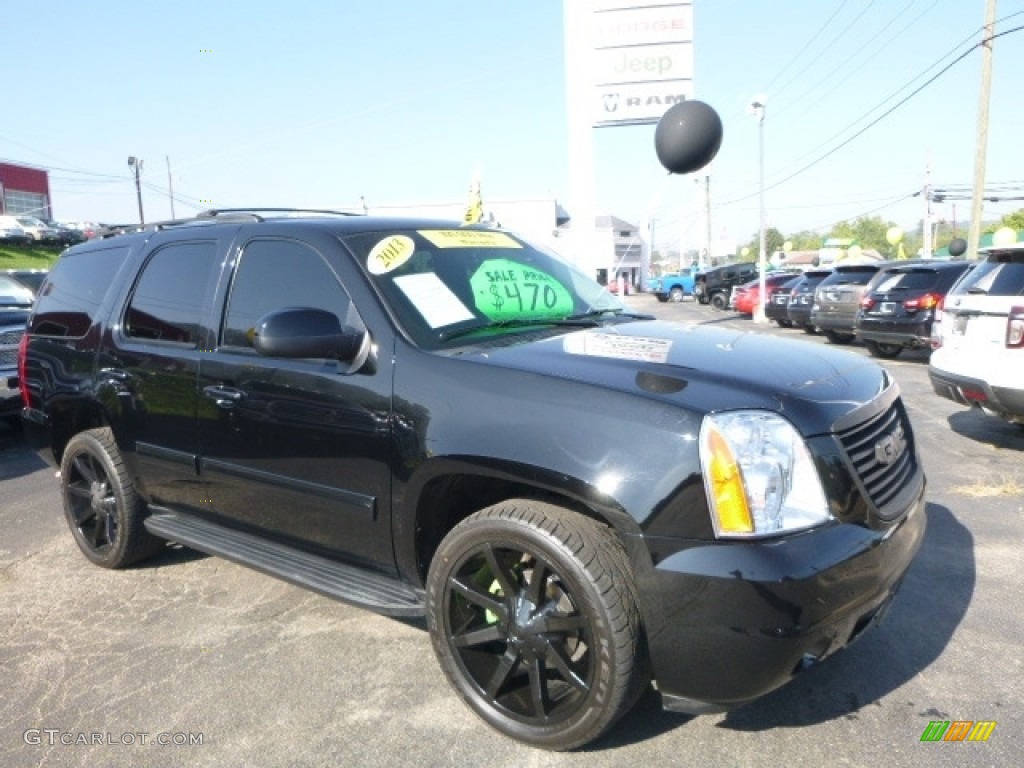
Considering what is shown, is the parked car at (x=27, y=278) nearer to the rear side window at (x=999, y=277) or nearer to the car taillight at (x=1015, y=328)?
the rear side window at (x=999, y=277)

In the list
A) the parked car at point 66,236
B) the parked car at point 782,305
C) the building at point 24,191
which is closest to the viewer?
the parked car at point 782,305

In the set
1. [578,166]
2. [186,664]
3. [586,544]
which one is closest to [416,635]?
[186,664]

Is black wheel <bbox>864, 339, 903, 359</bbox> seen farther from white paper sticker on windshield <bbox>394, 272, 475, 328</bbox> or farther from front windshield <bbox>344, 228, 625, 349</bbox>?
white paper sticker on windshield <bbox>394, 272, 475, 328</bbox>

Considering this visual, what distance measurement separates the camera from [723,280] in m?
30.3

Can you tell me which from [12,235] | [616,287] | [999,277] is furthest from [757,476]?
[12,235]

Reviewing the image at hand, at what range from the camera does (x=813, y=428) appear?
2.27 meters

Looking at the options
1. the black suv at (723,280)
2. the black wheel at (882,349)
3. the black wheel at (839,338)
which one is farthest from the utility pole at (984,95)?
the black suv at (723,280)

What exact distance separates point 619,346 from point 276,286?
1472 mm

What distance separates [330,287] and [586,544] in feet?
4.90

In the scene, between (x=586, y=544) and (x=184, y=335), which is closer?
(x=586, y=544)

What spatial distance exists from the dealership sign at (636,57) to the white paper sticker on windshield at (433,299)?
12563mm

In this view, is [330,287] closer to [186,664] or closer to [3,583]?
[186,664]

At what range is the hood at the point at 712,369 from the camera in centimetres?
229

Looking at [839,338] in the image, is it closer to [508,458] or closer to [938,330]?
[938,330]
